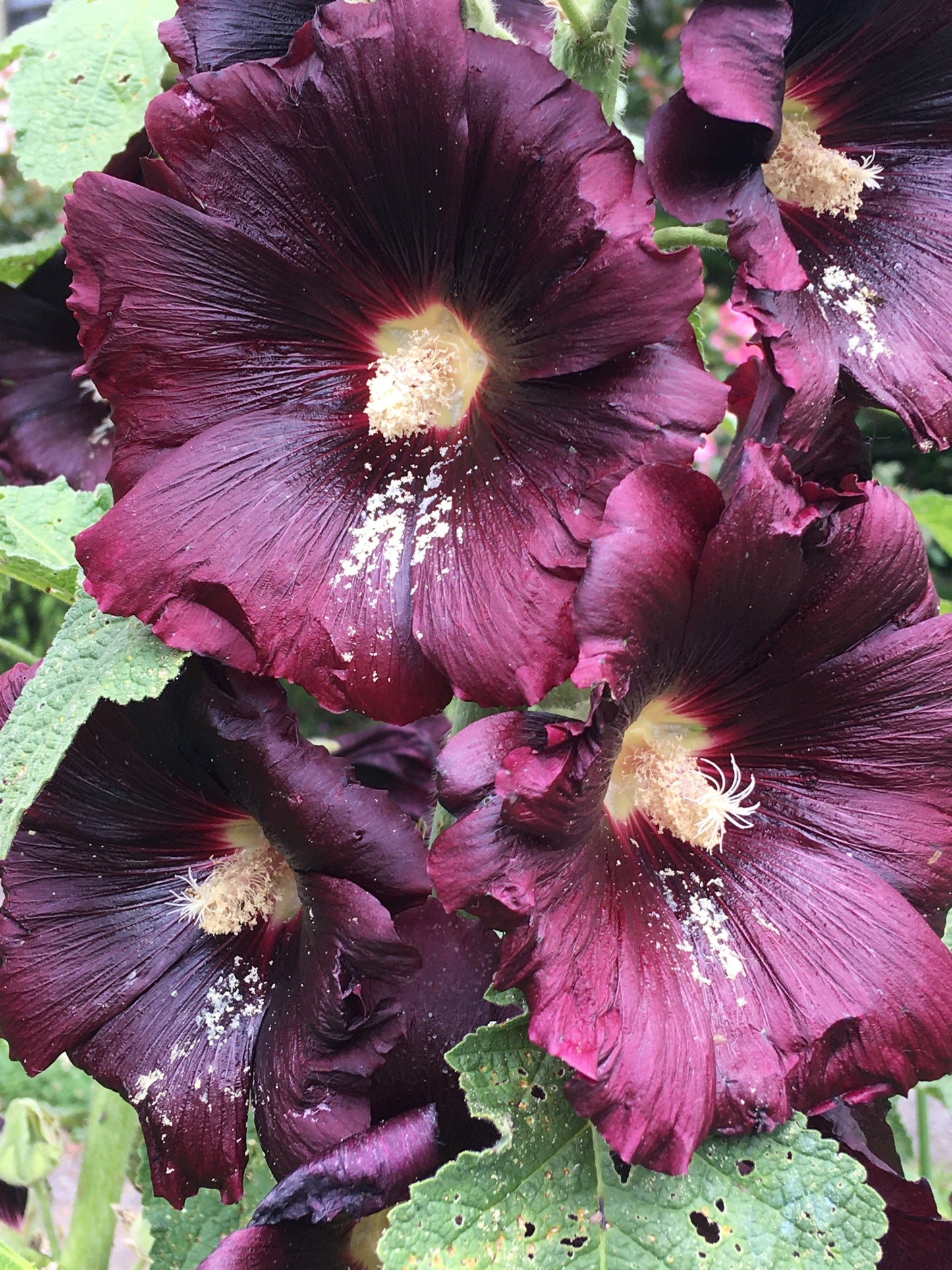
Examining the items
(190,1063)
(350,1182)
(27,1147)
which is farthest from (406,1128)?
(27,1147)

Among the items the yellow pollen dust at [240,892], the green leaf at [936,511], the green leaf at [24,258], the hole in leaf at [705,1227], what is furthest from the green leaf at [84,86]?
the green leaf at [936,511]

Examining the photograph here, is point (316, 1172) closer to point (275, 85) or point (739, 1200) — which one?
point (739, 1200)

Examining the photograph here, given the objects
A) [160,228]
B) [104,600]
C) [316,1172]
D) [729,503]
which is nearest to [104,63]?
[160,228]

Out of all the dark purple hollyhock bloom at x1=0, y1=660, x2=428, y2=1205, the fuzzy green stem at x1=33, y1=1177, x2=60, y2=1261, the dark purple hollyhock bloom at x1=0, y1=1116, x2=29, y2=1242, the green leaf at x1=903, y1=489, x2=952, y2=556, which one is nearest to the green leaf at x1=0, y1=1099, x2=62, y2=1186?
the fuzzy green stem at x1=33, y1=1177, x2=60, y2=1261

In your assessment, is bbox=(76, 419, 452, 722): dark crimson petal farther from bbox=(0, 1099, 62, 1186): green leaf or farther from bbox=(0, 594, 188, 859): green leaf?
bbox=(0, 1099, 62, 1186): green leaf

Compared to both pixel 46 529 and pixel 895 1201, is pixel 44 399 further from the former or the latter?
pixel 895 1201
